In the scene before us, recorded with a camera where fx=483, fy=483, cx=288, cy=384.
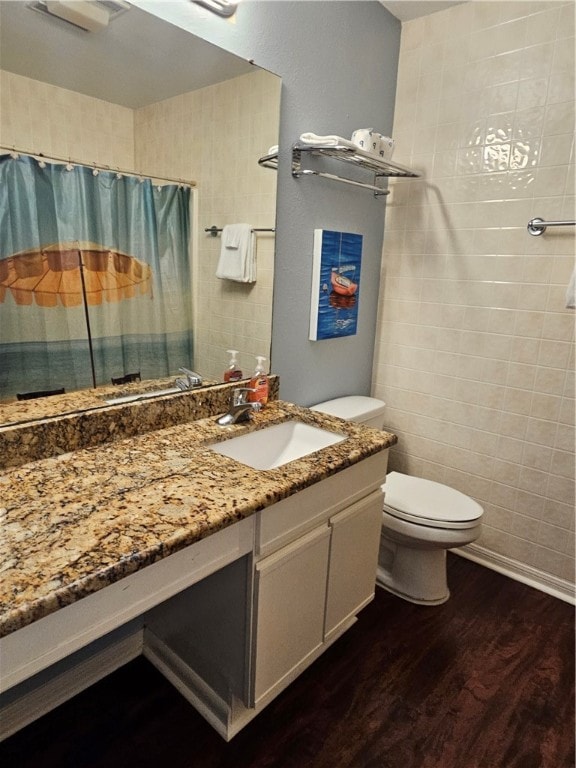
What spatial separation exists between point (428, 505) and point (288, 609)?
81cm

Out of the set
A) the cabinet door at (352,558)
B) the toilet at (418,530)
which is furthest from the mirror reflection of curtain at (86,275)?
the toilet at (418,530)

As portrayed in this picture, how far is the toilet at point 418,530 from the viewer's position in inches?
72.5

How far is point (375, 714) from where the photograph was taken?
150cm

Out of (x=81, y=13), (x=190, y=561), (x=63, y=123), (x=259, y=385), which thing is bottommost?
(x=190, y=561)

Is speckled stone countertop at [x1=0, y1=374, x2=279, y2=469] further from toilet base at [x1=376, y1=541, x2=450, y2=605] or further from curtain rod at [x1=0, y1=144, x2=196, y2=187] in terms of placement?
toilet base at [x1=376, y1=541, x2=450, y2=605]

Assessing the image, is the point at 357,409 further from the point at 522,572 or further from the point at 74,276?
the point at 74,276

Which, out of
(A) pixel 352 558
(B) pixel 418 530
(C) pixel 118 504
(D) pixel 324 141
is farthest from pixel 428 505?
(D) pixel 324 141

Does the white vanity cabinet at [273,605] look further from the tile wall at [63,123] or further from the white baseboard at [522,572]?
the tile wall at [63,123]

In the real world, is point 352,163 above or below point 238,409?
above

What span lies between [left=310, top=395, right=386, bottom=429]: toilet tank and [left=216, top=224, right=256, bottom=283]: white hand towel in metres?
0.67

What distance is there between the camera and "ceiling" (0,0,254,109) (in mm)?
1130

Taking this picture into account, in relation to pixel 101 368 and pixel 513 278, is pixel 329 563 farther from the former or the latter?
pixel 513 278

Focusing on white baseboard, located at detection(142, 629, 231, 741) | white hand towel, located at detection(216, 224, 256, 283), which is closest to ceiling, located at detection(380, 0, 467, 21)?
white hand towel, located at detection(216, 224, 256, 283)

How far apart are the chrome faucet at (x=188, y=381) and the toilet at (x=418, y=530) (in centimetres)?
61
